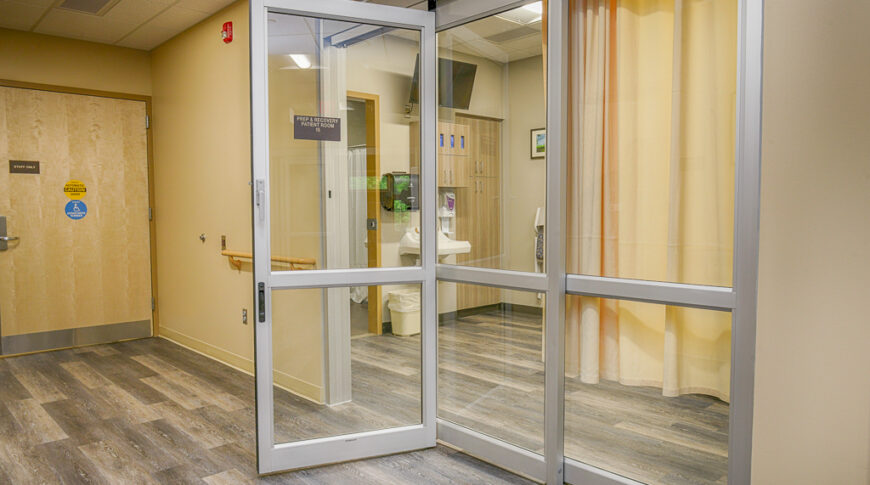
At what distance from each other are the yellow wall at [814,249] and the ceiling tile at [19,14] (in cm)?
473

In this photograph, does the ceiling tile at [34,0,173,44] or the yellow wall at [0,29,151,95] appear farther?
the yellow wall at [0,29,151,95]

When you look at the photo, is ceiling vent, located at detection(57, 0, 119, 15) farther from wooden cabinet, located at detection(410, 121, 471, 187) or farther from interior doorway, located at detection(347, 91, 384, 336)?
wooden cabinet, located at detection(410, 121, 471, 187)

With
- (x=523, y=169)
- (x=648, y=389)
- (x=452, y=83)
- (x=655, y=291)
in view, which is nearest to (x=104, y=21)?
(x=452, y=83)

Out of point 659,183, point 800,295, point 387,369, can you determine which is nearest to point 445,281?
point 387,369

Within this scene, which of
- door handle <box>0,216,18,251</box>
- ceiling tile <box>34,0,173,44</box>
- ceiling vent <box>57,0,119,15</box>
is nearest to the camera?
ceiling vent <box>57,0,119,15</box>

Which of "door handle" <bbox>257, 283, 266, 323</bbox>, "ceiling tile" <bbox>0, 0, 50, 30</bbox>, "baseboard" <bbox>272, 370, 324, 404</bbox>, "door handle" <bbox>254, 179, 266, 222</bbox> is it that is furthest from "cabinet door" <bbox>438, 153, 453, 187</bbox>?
"ceiling tile" <bbox>0, 0, 50, 30</bbox>

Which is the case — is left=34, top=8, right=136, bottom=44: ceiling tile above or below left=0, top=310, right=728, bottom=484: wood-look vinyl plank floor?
above

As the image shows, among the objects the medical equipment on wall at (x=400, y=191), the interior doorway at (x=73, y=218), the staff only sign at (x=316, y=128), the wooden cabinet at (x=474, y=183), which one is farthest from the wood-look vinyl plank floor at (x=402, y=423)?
the interior doorway at (x=73, y=218)

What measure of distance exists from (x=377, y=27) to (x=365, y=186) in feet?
2.53

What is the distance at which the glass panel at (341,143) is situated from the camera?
8.62 feet

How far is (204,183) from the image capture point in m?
4.66

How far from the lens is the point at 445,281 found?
2.93 m

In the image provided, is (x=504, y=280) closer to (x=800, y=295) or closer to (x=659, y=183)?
(x=659, y=183)

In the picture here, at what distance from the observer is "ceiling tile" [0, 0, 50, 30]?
162 inches
